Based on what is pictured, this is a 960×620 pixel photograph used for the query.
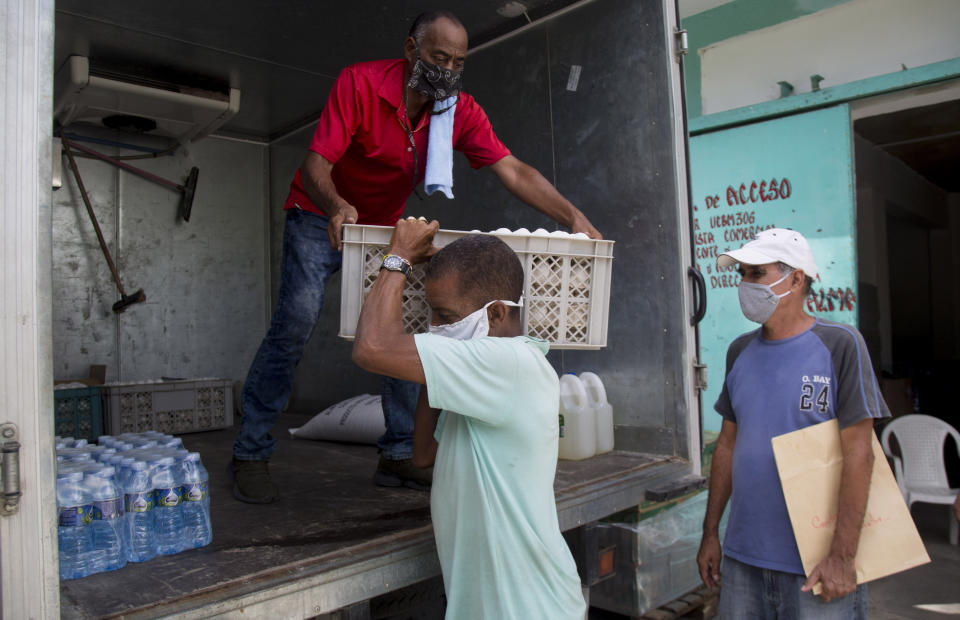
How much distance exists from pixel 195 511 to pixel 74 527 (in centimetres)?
34

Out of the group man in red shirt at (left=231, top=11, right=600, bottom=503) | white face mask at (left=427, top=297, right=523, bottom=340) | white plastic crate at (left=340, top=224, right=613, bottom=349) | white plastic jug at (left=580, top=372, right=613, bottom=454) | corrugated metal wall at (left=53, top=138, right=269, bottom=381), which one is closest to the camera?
white face mask at (left=427, top=297, right=523, bottom=340)

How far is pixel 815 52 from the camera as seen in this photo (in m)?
5.44

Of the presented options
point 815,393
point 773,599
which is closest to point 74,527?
point 773,599

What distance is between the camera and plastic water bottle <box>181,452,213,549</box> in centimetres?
195

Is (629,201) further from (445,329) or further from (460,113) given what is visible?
(445,329)

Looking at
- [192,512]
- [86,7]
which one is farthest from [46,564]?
[86,7]

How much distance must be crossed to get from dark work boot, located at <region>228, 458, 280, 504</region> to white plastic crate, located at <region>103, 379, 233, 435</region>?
2.04 meters

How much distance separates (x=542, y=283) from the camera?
1.97 meters

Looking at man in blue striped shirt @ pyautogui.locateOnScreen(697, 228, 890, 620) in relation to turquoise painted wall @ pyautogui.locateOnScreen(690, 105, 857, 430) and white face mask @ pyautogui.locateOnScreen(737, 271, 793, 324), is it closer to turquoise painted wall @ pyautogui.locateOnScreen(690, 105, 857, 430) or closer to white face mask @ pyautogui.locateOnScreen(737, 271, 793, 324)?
white face mask @ pyautogui.locateOnScreen(737, 271, 793, 324)

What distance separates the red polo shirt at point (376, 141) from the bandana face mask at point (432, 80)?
118mm

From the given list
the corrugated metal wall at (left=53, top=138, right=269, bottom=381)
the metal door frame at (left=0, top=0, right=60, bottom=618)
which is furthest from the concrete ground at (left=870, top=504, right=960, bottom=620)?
the corrugated metal wall at (left=53, top=138, right=269, bottom=381)

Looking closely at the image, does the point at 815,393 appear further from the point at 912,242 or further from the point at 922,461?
the point at 912,242

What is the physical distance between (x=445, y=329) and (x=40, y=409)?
0.84 metres

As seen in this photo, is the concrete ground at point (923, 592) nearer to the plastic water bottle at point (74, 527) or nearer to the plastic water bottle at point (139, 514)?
the plastic water bottle at point (139, 514)
